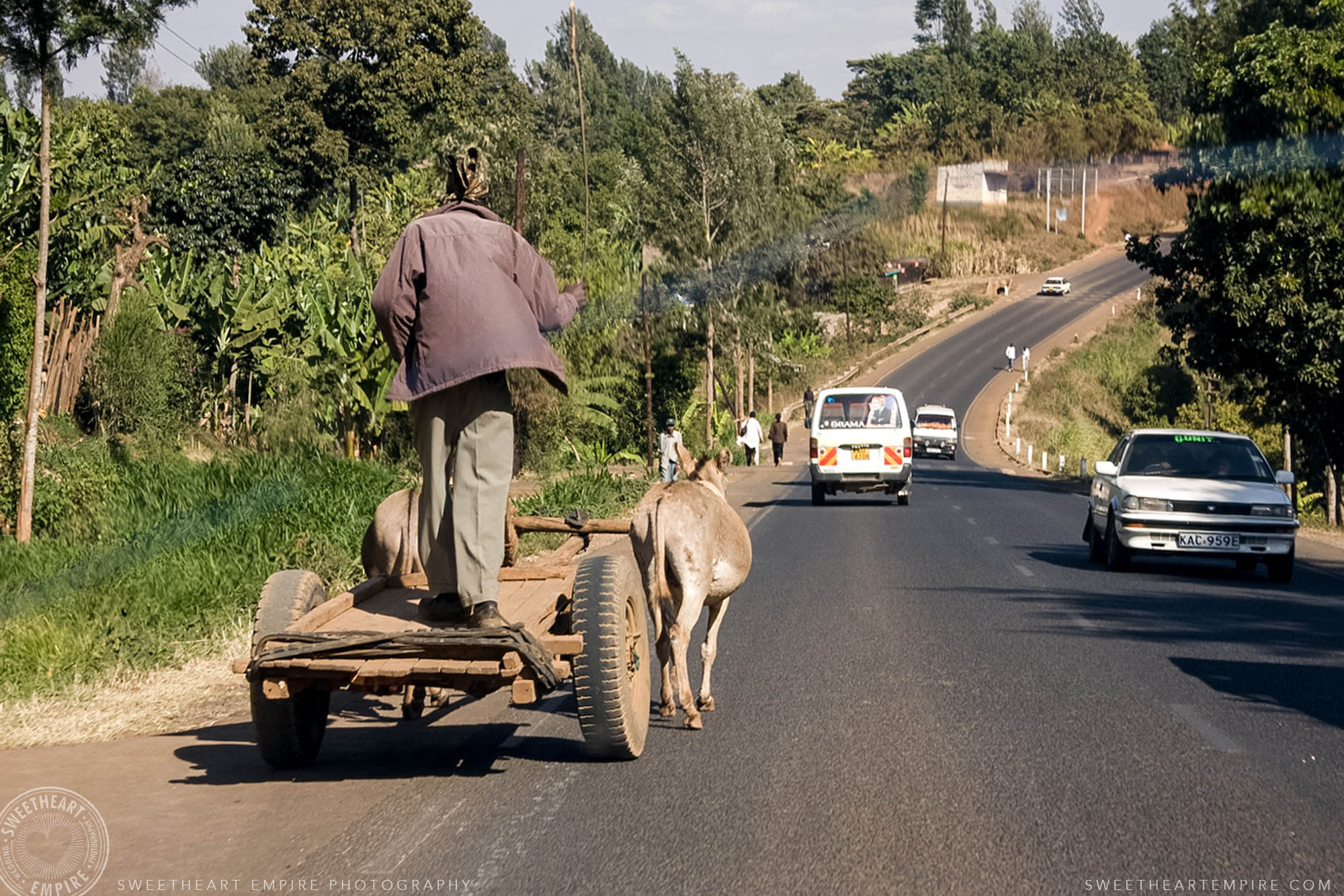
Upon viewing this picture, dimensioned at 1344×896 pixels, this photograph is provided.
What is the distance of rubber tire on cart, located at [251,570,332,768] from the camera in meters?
6.52

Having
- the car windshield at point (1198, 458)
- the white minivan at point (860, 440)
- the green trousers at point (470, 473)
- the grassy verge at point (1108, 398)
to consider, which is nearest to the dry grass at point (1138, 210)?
the grassy verge at point (1108, 398)

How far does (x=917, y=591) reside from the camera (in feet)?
48.8

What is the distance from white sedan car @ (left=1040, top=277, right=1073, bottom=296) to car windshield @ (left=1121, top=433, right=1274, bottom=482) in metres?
93.1

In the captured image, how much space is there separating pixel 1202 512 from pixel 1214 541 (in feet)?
1.09

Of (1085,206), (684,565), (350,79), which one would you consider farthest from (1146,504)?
(1085,206)

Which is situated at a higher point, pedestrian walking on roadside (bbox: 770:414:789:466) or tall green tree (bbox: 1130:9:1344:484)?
tall green tree (bbox: 1130:9:1344:484)

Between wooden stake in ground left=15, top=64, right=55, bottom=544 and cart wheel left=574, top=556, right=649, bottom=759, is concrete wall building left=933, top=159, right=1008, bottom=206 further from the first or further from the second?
cart wheel left=574, top=556, right=649, bottom=759

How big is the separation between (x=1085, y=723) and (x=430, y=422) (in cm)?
397

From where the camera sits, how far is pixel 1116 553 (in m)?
17.0

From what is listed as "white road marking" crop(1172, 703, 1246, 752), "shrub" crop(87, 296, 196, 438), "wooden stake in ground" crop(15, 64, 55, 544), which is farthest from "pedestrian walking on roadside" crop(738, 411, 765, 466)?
"white road marking" crop(1172, 703, 1246, 752)

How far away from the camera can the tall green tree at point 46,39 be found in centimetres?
1477

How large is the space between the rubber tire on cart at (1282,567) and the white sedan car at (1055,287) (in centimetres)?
9475

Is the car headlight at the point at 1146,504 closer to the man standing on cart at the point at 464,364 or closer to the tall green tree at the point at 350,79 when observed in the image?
the man standing on cart at the point at 464,364

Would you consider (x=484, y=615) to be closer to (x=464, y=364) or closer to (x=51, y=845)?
(x=464, y=364)
